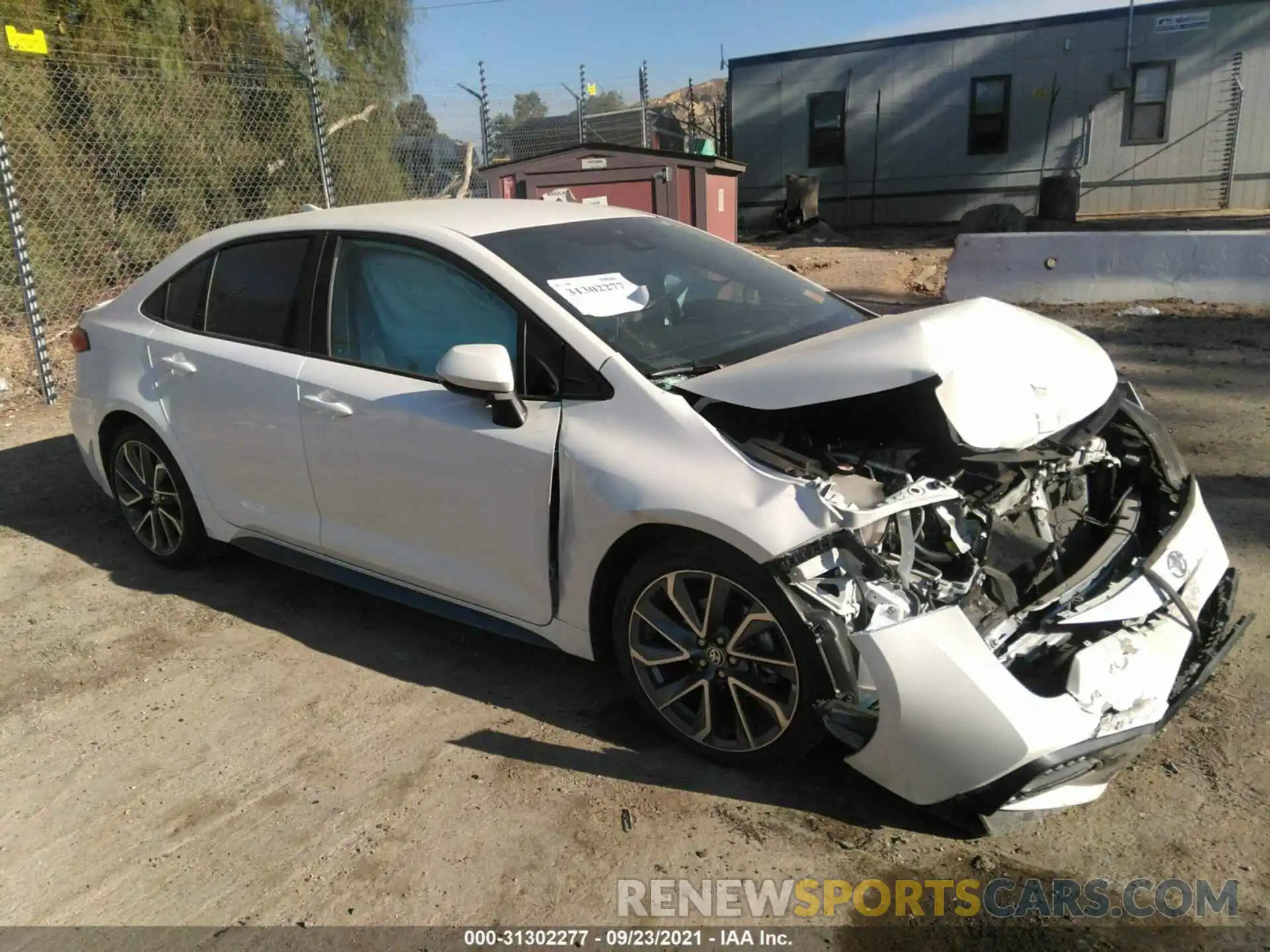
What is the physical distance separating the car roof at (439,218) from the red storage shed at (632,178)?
5092 millimetres

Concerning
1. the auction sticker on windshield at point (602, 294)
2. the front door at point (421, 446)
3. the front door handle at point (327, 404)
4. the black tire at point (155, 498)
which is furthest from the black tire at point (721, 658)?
the black tire at point (155, 498)

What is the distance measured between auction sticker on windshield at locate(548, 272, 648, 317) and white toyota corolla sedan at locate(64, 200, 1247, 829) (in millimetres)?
14

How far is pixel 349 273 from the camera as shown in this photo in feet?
12.6

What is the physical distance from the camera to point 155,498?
15.5 ft

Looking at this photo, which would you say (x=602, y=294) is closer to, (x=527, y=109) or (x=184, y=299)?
(x=184, y=299)

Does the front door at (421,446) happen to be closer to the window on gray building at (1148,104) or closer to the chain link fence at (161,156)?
the chain link fence at (161,156)

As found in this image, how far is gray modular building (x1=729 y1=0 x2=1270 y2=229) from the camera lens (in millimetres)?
18969

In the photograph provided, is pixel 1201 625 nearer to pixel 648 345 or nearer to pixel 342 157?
pixel 648 345

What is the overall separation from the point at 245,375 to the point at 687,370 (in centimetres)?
198

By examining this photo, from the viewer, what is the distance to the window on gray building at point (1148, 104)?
19.3 metres

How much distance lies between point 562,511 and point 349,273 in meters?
1.46

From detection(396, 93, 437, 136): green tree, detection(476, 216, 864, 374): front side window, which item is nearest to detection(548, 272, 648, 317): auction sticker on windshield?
detection(476, 216, 864, 374): front side window

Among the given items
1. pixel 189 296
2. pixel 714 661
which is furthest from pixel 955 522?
pixel 189 296

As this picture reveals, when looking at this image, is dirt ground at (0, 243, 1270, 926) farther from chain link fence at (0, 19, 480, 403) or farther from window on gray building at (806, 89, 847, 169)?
window on gray building at (806, 89, 847, 169)
